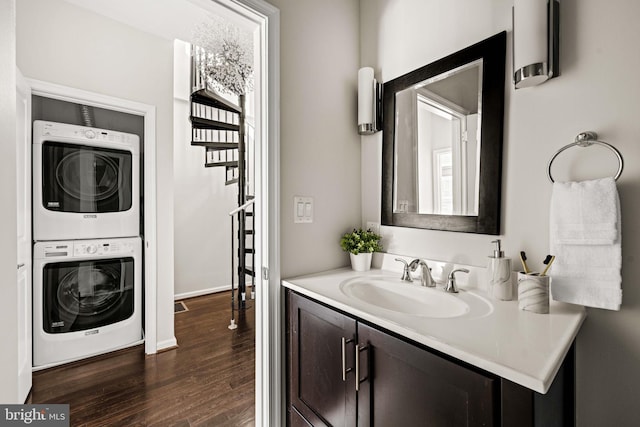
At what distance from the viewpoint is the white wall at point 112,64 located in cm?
199

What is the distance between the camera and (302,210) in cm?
146

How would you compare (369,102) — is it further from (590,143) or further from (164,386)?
(164,386)

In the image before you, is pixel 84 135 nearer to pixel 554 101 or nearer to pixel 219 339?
pixel 219 339

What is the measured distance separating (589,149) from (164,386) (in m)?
2.56

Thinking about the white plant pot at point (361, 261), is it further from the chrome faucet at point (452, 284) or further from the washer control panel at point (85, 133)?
the washer control panel at point (85, 133)

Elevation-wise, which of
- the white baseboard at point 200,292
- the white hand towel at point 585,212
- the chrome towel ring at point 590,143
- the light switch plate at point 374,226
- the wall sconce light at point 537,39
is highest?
the wall sconce light at point 537,39

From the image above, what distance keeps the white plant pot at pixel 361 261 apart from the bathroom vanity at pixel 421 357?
0.51 feet

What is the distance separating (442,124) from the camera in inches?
53.0

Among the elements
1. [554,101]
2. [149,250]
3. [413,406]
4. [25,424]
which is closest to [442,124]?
[554,101]

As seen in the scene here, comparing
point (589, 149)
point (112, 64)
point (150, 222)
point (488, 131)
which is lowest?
point (150, 222)

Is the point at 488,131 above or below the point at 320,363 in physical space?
above

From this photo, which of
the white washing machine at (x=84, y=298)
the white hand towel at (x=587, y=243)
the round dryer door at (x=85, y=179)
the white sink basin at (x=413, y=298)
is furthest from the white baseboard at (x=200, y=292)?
the white hand towel at (x=587, y=243)

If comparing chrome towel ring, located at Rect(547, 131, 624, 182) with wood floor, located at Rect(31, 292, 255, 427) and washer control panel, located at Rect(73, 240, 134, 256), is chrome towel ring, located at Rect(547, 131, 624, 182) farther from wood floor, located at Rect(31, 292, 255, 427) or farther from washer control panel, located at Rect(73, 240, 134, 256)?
washer control panel, located at Rect(73, 240, 134, 256)

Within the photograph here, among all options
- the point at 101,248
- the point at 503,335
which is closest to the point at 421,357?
the point at 503,335
